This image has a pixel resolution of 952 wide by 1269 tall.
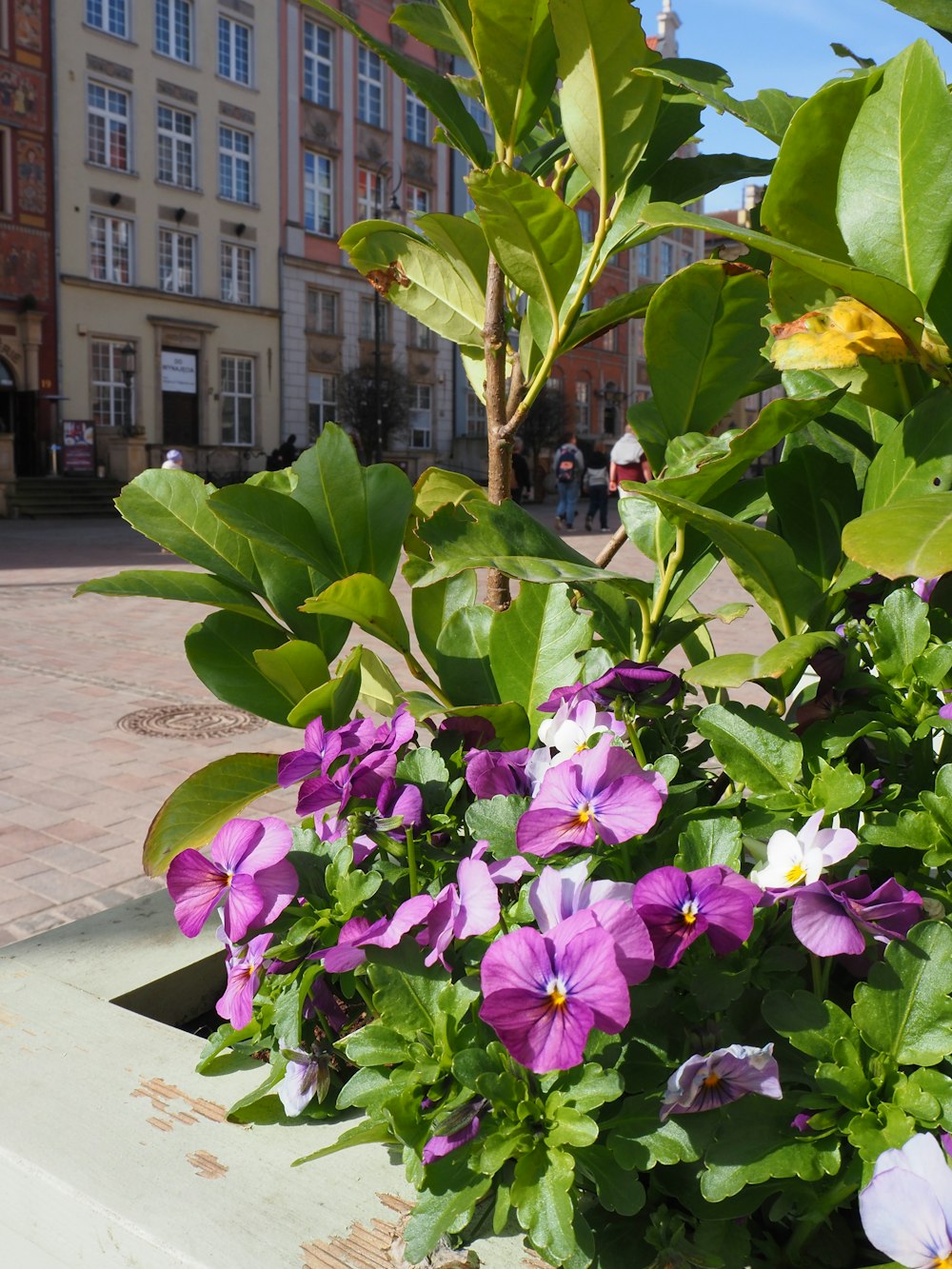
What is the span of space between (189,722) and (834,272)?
5280 mm

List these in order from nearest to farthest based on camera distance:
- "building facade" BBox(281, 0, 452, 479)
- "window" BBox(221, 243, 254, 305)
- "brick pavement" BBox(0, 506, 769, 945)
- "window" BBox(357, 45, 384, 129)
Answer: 1. "brick pavement" BBox(0, 506, 769, 945)
2. "window" BBox(221, 243, 254, 305)
3. "building facade" BBox(281, 0, 452, 479)
4. "window" BBox(357, 45, 384, 129)

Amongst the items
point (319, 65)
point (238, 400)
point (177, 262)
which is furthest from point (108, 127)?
point (319, 65)

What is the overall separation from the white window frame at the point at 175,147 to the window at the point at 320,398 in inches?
221

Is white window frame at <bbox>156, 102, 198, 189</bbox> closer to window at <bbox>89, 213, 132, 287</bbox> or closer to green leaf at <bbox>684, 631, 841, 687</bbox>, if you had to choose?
window at <bbox>89, 213, 132, 287</bbox>

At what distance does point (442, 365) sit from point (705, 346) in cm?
3418

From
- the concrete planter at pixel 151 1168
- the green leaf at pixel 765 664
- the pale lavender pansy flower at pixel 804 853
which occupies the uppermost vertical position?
the green leaf at pixel 765 664

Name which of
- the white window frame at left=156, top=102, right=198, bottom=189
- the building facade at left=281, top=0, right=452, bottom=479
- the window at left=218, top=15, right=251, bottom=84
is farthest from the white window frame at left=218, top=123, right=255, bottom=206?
the window at left=218, top=15, right=251, bottom=84

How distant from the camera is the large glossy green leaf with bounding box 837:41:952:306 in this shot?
0.82 metres

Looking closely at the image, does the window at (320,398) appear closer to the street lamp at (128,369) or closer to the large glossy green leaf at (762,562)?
the street lamp at (128,369)

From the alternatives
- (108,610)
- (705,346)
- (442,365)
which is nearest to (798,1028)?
(705,346)

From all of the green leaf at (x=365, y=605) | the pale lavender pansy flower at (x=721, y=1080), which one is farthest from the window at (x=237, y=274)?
the pale lavender pansy flower at (x=721, y=1080)

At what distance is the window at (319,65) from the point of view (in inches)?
1182

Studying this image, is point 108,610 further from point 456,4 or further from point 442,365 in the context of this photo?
point 442,365

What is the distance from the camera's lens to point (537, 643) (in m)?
1.16
